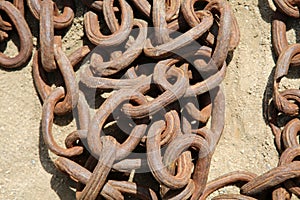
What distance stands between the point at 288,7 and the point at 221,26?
0.32 metres

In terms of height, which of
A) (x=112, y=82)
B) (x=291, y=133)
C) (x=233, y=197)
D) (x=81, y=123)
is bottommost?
(x=233, y=197)

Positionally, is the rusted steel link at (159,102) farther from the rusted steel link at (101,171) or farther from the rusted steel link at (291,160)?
the rusted steel link at (291,160)

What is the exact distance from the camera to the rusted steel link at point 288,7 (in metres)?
2.07

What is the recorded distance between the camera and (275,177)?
1870 mm

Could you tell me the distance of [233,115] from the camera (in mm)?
2086

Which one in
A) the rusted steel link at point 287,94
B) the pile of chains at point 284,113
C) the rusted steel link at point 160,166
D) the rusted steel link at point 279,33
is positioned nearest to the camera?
the rusted steel link at point 160,166

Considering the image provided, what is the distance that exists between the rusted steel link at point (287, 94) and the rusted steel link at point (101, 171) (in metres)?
0.61

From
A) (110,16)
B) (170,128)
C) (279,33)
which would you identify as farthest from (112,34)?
(279,33)

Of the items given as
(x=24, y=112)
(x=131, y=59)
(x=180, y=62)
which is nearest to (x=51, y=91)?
(x=24, y=112)

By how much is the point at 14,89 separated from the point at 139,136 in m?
0.55

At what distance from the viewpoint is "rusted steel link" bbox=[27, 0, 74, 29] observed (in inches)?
79.8

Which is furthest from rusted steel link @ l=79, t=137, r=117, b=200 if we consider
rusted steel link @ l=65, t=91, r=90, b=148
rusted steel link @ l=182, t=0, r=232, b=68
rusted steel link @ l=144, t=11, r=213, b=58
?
rusted steel link @ l=182, t=0, r=232, b=68

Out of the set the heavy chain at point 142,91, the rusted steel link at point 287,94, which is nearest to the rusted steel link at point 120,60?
the heavy chain at point 142,91

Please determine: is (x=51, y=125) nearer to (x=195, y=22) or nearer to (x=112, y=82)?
(x=112, y=82)
